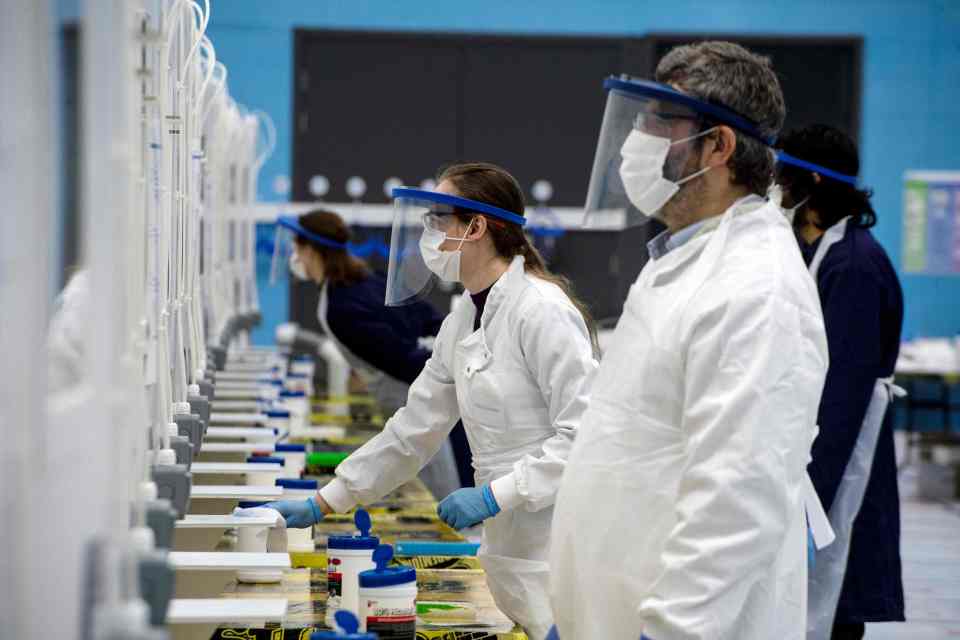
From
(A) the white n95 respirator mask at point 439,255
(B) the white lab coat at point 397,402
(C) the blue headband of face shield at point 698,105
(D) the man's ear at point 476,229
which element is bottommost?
(B) the white lab coat at point 397,402

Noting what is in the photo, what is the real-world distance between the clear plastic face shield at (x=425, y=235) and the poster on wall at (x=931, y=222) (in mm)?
8352

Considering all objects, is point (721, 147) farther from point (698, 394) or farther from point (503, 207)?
point (503, 207)

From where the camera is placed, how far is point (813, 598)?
336 centimetres

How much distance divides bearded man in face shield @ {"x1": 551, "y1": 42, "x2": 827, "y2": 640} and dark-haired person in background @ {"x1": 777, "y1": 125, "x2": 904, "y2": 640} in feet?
4.56

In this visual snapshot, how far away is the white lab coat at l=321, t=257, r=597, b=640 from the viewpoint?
8.25 ft

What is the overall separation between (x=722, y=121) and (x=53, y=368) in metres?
1.07

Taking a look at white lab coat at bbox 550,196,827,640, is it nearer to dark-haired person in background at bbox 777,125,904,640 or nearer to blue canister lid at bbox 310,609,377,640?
blue canister lid at bbox 310,609,377,640

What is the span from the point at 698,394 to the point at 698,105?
1.46 ft

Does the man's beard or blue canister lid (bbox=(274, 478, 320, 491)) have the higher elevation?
the man's beard

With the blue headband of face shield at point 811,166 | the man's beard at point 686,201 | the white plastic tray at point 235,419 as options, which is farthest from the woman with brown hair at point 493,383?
the white plastic tray at point 235,419

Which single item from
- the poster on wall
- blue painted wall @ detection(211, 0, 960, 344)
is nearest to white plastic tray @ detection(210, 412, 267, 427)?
blue painted wall @ detection(211, 0, 960, 344)

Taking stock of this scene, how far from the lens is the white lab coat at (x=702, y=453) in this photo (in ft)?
5.63

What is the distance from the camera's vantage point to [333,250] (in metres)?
5.48

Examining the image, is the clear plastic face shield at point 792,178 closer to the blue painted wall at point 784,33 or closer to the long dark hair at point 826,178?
the long dark hair at point 826,178
